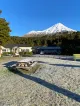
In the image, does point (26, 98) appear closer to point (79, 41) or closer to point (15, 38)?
point (79, 41)

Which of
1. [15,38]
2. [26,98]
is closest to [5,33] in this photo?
[26,98]

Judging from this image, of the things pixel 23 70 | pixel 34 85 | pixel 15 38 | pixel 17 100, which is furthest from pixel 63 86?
pixel 15 38

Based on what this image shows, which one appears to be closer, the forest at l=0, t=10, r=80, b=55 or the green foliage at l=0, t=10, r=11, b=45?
the green foliage at l=0, t=10, r=11, b=45

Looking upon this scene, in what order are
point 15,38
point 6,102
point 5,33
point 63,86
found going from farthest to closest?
point 15,38 < point 5,33 < point 63,86 < point 6,102

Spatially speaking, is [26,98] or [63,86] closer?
[26,98]

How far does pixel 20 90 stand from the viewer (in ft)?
30.9

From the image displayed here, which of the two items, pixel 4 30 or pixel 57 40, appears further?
pixel 57 40

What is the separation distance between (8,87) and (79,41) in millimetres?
54702

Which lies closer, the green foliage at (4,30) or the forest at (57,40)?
the green foliage at (4,30)

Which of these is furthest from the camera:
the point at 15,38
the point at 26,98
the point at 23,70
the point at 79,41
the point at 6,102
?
the point at 15,38

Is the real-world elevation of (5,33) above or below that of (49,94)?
above

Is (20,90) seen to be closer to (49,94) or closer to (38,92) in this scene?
(38,92)

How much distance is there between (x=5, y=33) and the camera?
3559 centimetres

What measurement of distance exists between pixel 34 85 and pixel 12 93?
5.80 ft
